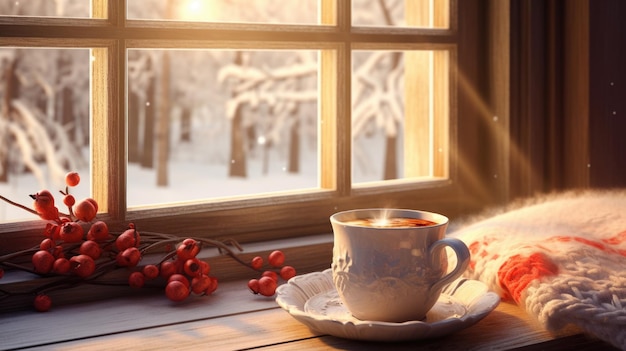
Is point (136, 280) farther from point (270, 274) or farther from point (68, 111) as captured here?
point (68, 111)

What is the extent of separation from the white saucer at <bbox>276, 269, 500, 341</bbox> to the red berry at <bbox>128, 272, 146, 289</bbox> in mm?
229

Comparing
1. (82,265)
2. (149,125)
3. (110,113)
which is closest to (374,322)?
(82,265)

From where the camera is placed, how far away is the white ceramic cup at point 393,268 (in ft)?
2.85

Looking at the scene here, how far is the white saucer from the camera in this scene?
857mm

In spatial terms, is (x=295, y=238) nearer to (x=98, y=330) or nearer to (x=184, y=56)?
(x=98, y=330)

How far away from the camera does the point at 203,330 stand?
3.10ft

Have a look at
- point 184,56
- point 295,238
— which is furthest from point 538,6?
point 184,56

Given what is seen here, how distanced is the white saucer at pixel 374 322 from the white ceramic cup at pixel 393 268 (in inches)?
1.0

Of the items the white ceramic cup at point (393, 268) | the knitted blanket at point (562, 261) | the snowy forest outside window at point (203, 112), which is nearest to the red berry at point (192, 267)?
the white ceramic cup at point (393, 268)

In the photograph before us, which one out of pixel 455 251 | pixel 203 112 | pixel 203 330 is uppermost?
pixel 203 112

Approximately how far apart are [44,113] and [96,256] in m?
3.91

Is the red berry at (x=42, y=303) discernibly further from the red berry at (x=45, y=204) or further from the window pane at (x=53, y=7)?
the window pane at (x=53, y=7)

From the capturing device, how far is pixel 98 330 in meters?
0.94

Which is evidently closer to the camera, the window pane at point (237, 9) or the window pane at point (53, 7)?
the window pane at point (53, 7)
